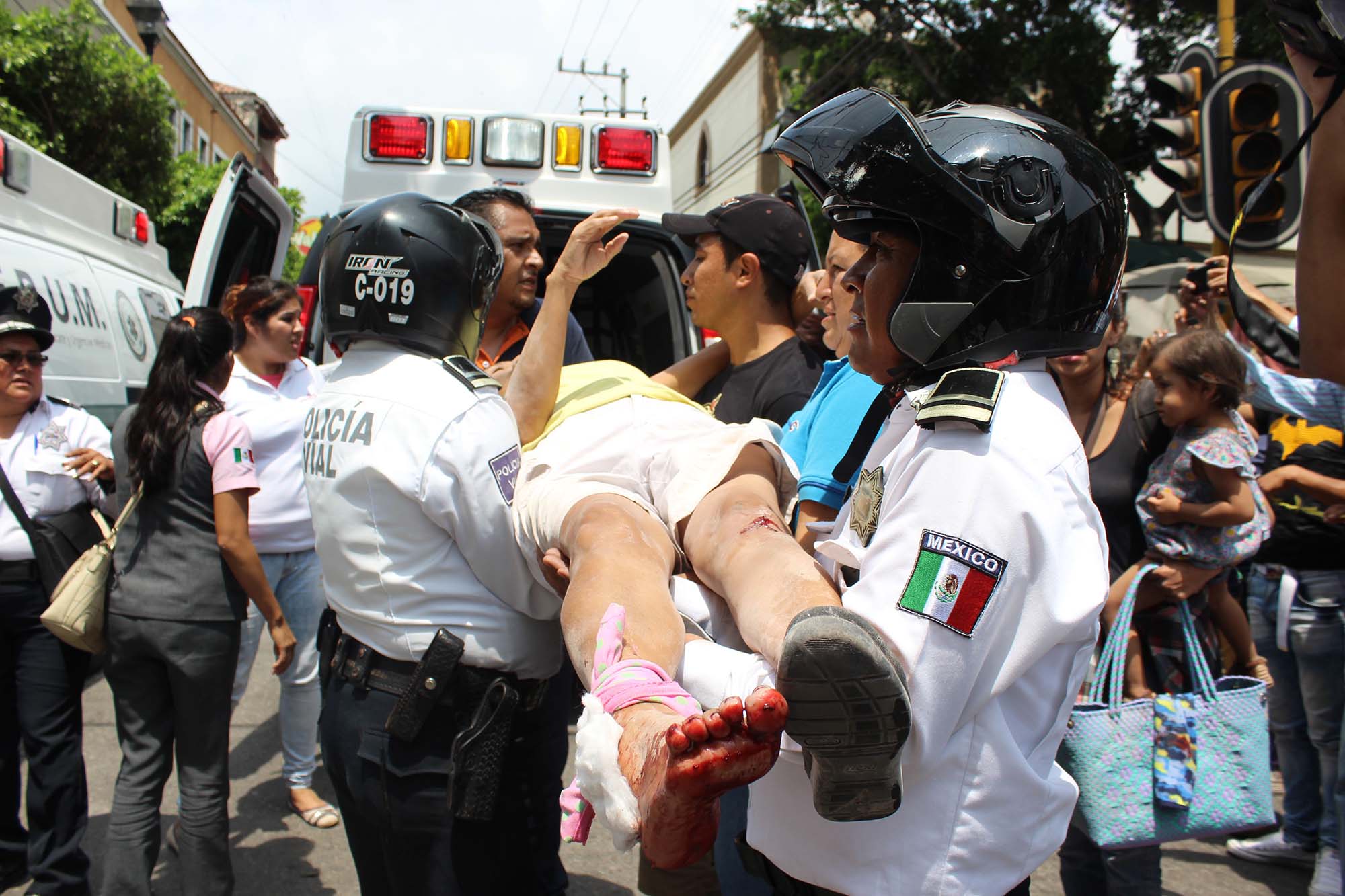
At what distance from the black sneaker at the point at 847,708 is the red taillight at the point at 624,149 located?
392cm

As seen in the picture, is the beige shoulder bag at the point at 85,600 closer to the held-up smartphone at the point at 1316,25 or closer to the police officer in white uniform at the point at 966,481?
the police officer in white uniform at the point at 966,481

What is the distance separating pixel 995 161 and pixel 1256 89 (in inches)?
234

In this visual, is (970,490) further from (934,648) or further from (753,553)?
(753,553)

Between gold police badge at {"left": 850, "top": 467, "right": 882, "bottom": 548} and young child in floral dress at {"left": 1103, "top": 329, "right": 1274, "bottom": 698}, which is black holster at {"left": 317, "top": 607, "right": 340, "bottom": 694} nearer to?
gold police badge at {"left": 850, "top": 467, "right": 882, "bottom": 548}

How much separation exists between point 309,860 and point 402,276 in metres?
2.76

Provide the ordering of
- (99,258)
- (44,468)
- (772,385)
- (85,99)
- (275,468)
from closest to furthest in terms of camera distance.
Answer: (772,385) → (44,468) → (275,468) → (99,258) → (85,99)

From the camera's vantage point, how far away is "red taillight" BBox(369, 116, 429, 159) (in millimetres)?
4574

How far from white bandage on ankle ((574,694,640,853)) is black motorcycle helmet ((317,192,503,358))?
1.13 meters

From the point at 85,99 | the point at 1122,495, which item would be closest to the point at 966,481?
the point at 1122,495

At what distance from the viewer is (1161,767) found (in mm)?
2461

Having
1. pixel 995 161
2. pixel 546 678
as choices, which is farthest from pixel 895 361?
pixel 546 678

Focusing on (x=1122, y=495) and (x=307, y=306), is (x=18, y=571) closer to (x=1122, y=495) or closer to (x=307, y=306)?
(x=307, y=306)

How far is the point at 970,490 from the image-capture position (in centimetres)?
123

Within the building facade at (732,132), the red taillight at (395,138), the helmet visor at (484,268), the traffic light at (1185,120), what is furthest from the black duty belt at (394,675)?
the building facade at (732,132)
